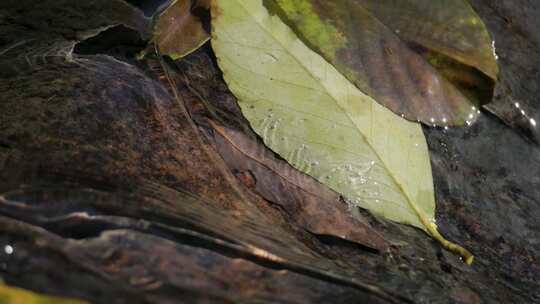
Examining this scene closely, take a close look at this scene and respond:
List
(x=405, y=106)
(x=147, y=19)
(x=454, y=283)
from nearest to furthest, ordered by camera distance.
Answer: (x=454, y=283)
(x=405, y=106)
(x=147, y=19)

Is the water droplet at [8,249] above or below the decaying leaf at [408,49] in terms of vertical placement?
below

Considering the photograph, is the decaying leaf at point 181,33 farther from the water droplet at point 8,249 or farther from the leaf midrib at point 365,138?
the water droplet at point 8,249

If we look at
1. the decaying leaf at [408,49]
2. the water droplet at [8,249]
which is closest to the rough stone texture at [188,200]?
the water droplet at [8,249]

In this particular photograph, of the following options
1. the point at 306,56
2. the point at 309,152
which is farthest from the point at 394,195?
the point at 306,56

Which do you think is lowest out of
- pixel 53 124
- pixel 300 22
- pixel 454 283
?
pixel 454 283

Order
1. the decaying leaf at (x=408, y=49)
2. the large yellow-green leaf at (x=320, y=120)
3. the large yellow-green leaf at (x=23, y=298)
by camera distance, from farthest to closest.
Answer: the decaying leaf at (x=408, y=49) → the large yellow-green leaf at (x=320, y=120) → the large yellow-green leaf at (x=23, y=298)

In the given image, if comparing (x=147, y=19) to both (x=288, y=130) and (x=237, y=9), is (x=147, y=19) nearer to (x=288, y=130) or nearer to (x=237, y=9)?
(x=237, y=9)
